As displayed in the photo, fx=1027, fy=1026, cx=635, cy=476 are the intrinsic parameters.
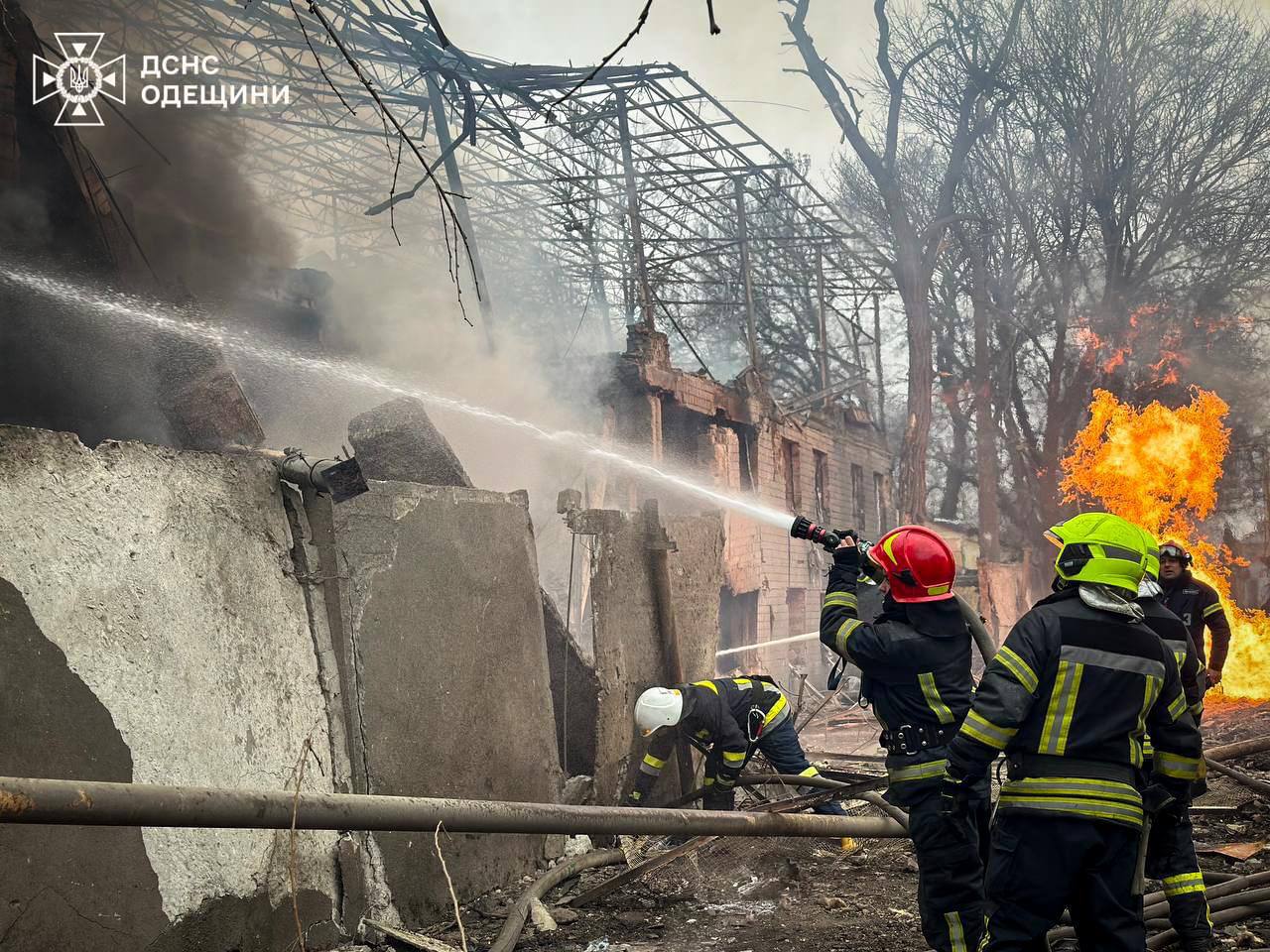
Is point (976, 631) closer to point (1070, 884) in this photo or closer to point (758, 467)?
point (1070, 884)

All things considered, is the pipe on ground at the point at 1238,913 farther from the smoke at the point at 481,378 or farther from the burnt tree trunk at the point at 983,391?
the burnt tree trunk at the point at 983,391

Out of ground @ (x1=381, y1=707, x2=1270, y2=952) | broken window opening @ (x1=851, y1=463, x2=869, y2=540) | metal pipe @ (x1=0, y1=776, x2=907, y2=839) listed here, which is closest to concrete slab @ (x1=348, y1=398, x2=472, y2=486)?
ground @ (x1=381, y1=707, x2=1270, y2=952)

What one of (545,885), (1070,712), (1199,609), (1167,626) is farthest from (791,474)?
(1070,712)

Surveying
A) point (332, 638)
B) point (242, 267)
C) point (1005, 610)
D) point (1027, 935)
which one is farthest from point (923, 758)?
point (1005, 610)

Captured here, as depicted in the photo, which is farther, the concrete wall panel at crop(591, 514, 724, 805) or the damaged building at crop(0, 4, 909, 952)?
the concrete wall panel at crop(591, 514, 724, 805)

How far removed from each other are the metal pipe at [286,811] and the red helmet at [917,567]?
56.6 inches

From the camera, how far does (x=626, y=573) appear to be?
668cm

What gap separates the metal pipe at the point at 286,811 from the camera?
1.65 m

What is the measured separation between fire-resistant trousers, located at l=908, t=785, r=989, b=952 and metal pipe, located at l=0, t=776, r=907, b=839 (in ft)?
3.81

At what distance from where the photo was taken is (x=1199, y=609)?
7.69 m

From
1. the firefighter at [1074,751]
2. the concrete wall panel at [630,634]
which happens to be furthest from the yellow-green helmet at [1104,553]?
the concrete wall panel at [630,634]

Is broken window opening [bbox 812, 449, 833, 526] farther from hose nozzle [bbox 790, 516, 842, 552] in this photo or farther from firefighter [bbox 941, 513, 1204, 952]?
firefighter [bbox 941, 513, 1204, 952]

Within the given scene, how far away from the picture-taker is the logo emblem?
7635 millimetres

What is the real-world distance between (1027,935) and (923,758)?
0.97m
